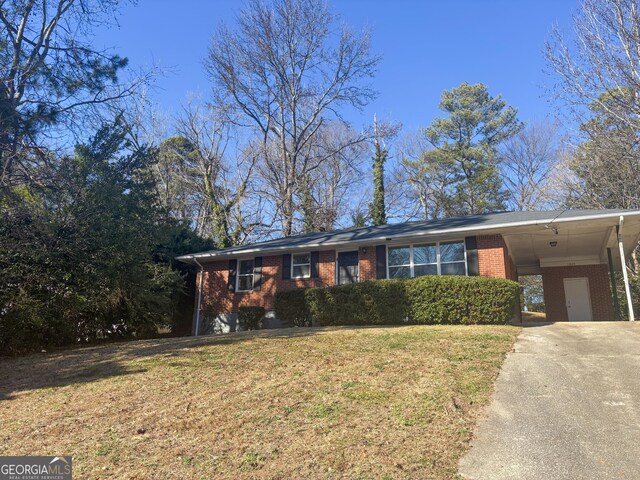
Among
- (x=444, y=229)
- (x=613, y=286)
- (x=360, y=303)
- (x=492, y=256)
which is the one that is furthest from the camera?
(x=613, y=286)

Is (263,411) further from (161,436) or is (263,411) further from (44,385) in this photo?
(44,385)

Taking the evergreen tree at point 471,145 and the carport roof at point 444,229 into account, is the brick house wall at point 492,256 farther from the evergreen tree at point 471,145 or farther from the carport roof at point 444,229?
the evergreen tree at point 471,145

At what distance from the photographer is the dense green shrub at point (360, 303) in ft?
42.3

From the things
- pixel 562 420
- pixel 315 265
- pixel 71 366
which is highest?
pixel 315 265

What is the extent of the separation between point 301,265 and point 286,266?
619 mm

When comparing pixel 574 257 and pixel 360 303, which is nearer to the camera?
pixel 360 303

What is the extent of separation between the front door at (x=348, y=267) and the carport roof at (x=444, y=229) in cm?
58

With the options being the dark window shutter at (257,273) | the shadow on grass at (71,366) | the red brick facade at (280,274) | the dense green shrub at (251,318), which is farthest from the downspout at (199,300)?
the shadow on grass at (71,366)

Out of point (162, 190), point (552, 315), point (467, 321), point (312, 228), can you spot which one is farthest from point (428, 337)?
point (162, 190)

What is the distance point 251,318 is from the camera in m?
16.5

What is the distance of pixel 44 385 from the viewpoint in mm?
7074

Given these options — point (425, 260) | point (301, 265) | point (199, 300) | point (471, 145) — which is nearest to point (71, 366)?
point (301, 265)

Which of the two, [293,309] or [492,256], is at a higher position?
[492,256]

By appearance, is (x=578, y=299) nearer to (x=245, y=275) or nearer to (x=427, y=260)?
(x=427, y=260)
